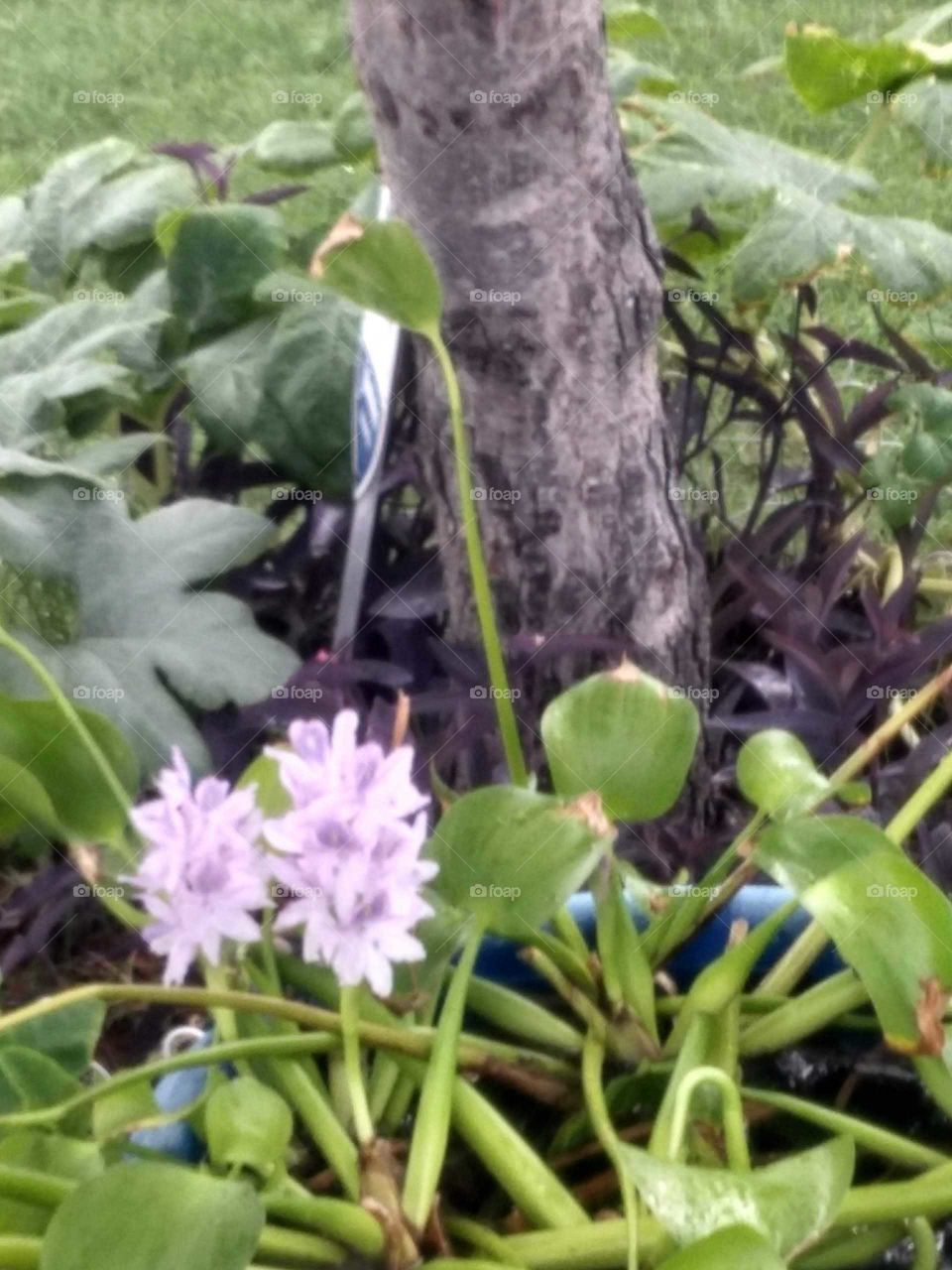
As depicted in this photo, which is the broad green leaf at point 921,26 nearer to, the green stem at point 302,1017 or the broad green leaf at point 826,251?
the broad green leaf at point 826,251

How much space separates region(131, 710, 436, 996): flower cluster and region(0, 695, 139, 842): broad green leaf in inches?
2.5

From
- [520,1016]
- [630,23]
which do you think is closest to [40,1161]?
[520,1016]

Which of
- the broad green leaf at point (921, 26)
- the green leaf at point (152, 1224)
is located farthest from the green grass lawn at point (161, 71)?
the green leaf at point (152, 1224)

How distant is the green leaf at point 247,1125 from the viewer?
40 cm

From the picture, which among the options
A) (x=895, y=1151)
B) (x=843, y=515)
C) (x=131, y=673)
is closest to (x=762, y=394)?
(x=843, y=515)

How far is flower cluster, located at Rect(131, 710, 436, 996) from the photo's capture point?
40 cm

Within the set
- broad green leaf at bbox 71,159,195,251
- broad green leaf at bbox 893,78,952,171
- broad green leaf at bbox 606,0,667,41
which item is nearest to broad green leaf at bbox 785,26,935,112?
broad green leaf at bbox 893,78,952,171

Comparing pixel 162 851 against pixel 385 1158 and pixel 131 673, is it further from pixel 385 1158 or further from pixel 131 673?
pixel 131 673

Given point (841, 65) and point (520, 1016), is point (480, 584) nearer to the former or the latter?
point (520, 1016)

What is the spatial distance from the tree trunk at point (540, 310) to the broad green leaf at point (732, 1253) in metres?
0.38

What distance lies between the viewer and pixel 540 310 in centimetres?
63

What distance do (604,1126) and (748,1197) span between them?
0.07 metres

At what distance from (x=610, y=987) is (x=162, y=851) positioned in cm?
16

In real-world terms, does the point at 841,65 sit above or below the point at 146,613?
above
